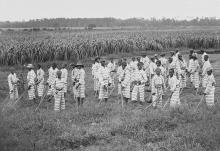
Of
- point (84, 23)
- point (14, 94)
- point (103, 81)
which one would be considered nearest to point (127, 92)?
point (103, 81)

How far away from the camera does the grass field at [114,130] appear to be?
8867mm

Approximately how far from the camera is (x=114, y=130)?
10.0m

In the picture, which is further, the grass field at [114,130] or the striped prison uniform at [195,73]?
the striped prison uniform at [195,73]

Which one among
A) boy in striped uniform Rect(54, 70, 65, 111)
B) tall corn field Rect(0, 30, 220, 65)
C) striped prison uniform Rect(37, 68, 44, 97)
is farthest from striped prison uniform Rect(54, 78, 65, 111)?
tall corn field Rect(0, 30, 220, 65)

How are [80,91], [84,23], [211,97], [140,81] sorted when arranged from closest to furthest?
1. [211,97]
2. [140,81]
3. [80,91]
4. [84,23]

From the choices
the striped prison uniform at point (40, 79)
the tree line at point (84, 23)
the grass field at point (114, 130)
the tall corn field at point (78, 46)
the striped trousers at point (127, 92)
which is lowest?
the grass field at point (114, 130)

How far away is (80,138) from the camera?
9492 mm

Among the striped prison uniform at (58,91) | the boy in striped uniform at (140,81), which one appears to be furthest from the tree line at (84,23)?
the striped prison uniform at (58,91)

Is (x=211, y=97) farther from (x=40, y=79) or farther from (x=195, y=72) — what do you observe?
(x=40, y=79)

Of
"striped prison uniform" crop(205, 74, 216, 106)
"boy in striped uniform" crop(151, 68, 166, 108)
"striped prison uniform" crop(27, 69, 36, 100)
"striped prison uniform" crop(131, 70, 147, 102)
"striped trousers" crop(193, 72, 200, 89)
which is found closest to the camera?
"striped prison uniform" crop(205, 74, 216, 106)

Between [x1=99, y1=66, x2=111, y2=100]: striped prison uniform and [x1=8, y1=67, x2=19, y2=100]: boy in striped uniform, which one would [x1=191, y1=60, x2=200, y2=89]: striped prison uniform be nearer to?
[x1=99, y1=66, x2=111, y2=100]: striped prison uniform

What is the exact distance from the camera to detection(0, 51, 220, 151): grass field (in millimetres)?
8867

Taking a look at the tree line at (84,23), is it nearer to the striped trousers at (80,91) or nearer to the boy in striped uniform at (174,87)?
the striped trousers at (80,91)

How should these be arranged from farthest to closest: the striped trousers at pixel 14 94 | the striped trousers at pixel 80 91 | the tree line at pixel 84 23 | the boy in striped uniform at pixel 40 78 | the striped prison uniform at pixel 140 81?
the tree line at pixel 84 23 → the boy in striped uniform at pixel 40 78 → the striped trousers at pixel 14 94 → the striped trousers at pixel 80 91 → the striped prison uniform at pixel 140 81
